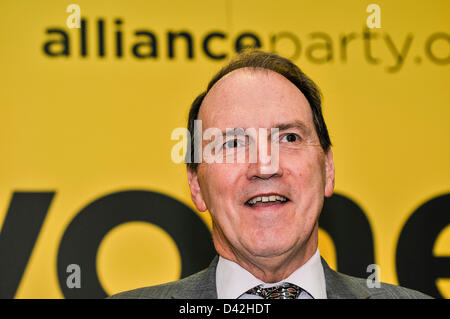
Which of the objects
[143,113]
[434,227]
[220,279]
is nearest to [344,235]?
[434,227]

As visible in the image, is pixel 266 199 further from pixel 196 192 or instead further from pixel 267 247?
pixel 196 192

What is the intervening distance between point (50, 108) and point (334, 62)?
4.35 ft

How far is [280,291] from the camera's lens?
4.77 ft

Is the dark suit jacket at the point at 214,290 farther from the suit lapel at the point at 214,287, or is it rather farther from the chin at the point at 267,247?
the chin at the point at 267,247

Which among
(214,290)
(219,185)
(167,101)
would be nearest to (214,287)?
(214,290)

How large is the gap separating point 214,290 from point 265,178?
12.5 inches

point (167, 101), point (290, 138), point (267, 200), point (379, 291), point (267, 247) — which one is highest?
point (167, 101)

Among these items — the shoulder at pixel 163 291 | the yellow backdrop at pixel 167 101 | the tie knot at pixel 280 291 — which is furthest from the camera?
the yellow backdrop at pixel 167 101

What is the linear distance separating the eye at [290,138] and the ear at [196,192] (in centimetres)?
29

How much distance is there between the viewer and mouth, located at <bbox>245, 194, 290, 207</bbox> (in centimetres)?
148

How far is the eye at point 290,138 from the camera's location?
1.53 metres

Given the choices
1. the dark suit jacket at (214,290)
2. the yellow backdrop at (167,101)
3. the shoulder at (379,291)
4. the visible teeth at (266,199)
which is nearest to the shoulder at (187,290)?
the dark suit jacket at (214,290)

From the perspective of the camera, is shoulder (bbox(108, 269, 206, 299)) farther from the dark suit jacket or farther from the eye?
the eye

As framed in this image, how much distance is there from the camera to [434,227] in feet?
9.27
